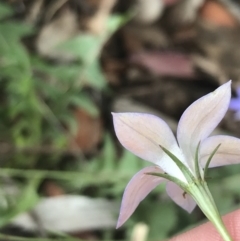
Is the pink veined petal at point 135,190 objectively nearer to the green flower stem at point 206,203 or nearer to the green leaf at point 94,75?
the green flower stem at point 206,203

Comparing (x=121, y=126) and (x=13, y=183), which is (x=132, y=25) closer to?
(x=13, y=183)

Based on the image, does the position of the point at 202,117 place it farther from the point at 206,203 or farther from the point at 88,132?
the point at 88,132

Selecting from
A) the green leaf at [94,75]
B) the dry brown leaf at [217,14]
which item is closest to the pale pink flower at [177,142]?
the green leaf at [94,75]

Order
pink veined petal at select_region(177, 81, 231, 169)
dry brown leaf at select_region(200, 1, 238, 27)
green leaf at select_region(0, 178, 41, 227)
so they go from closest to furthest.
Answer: pink veined petal at select_region(177, 81, 231, 169) → green leaf at select_region(0, 178, 41, 227) → dry brown leaf at select_region(200, 1, 238, 27)

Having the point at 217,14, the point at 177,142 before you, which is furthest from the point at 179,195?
the point at 217,14

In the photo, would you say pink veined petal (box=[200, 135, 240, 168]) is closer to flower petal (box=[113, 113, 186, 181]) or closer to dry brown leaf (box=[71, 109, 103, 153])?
flower petal (box=[113, 113, 186, 181])

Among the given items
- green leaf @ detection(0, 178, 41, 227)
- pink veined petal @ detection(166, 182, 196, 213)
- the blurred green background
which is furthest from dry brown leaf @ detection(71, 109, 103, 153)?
pink veined petal @ detection(166, 182, 196, 213)

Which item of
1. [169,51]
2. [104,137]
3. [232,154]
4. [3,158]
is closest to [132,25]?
[169,51]
